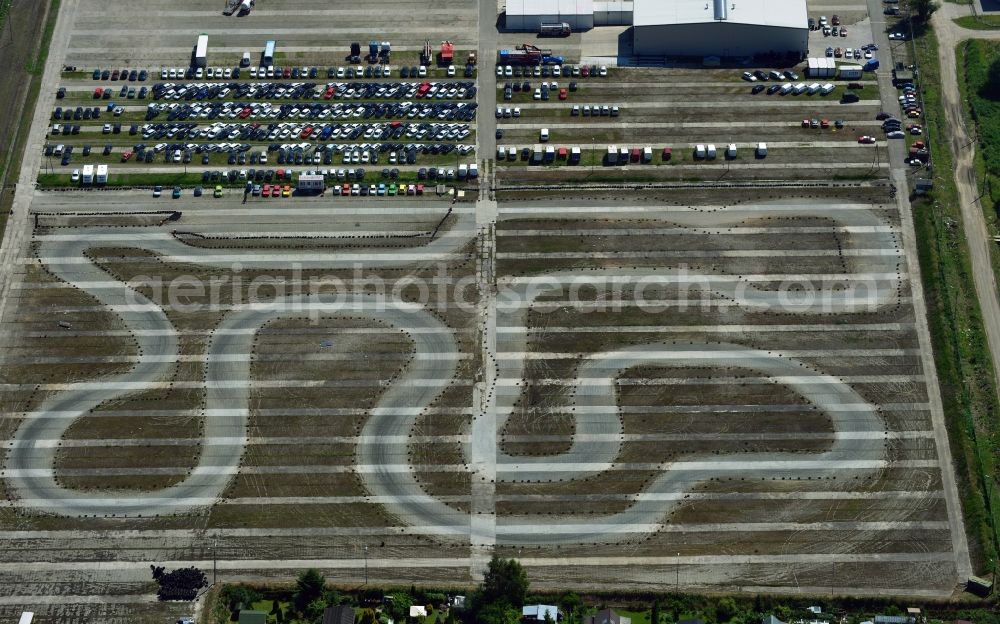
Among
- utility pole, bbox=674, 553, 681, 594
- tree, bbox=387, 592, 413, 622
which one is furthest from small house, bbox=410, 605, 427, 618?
utility pole, bbox=674, 553, 681, 594

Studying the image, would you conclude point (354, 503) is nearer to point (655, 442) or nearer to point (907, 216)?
point (655, 442)

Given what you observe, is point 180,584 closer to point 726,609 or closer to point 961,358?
point 726,609

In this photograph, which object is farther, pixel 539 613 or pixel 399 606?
pixel 399 606

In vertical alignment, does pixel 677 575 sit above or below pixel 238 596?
above

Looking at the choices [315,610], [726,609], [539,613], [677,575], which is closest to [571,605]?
[539,613]

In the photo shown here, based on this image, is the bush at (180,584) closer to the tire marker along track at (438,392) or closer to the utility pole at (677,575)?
the tire marker along track at (438,392)

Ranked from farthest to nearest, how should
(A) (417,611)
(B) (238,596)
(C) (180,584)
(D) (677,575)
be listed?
1. (D) (677,575)
2. (C) (180,584)
3. (B) (238,596)
4. (A) (417,611)

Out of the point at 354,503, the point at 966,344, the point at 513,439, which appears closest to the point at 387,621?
the point at 354,503
